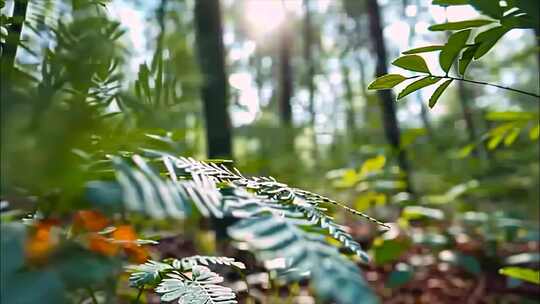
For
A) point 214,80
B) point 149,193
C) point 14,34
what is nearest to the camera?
point 149,193

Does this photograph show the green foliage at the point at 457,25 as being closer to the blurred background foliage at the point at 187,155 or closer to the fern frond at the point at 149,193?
the blurred background foliage at the point at 187,155

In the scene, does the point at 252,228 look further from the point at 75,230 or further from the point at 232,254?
the point at 232,254

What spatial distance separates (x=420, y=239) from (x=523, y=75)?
13.2 m

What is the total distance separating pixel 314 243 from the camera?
0.30 metres

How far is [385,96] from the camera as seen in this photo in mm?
4355

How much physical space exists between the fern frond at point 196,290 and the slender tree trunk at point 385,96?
348cm

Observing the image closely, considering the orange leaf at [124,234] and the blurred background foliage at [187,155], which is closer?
the blurred background foliage at [187,155]

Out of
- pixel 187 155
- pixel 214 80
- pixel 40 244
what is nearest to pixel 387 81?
pixel 187 155

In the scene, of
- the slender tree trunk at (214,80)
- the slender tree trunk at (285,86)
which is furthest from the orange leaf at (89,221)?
the slender tree trunk at (285,86)

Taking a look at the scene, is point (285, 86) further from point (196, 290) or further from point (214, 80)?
point (196, 290)

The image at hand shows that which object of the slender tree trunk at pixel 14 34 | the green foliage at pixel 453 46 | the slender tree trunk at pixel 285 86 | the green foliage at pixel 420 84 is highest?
the slender tree trunk at pixel 285 86

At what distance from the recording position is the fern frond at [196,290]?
57cm

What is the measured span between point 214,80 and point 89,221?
3155mm

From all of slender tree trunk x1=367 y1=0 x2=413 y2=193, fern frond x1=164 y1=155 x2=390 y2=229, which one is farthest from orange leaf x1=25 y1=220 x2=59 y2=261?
slender tree trunk x1=367 y1=0 x2=413 y2=193
